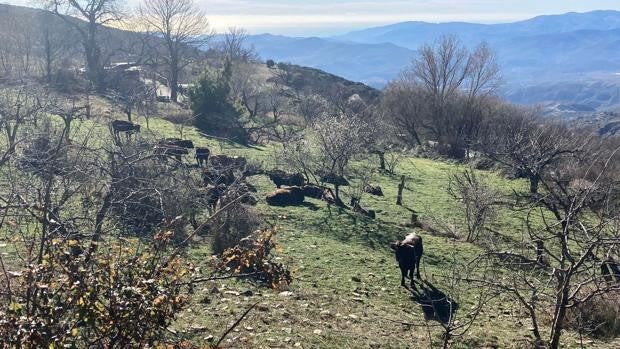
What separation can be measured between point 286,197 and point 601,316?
12.6m

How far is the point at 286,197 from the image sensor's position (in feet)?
67.1

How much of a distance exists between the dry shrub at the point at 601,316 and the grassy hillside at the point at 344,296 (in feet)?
1.98

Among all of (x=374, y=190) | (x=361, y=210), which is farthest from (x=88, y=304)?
(x=374, y=190)

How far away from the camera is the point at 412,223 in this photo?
19.5 meters

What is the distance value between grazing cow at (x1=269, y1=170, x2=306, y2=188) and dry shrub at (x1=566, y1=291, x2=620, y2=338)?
14.4m

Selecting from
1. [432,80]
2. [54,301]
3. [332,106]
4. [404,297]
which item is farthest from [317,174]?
[432,80]

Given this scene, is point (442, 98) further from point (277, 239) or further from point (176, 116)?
point (277, 239)

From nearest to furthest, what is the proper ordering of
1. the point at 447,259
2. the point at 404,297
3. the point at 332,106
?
the point at 404,297 < the point at 447,259 < the point at 332,106

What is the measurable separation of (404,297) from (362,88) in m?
72.0

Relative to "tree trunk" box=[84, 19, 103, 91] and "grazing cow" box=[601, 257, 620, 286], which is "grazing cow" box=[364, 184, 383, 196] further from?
"tree trunk" box=[84, 19, 103, 91]

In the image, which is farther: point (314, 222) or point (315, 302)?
point (314, 222)

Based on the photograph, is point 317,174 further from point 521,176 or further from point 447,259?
point 521,176

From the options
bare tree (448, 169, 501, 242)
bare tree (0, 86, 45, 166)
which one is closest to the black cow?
bare tree (0, 86, 45, 166)

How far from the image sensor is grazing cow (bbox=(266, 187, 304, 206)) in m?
20.1
